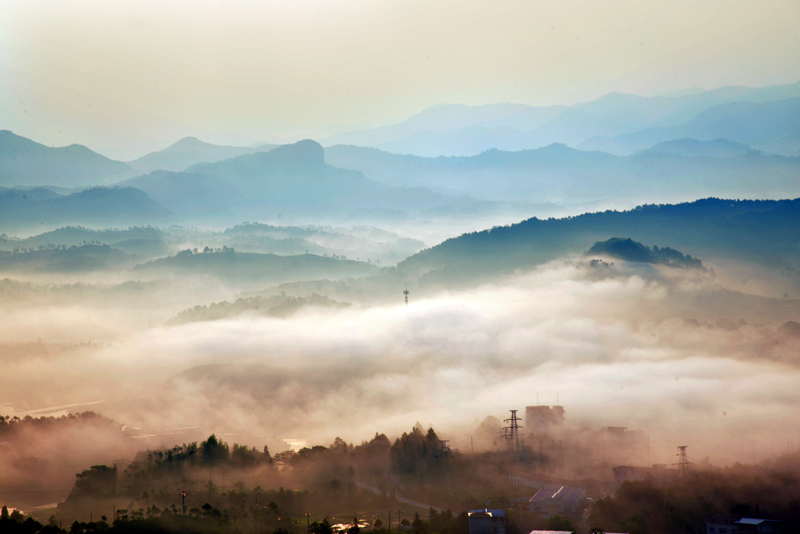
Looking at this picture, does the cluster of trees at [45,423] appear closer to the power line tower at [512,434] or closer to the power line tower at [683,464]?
the power line tower at [512,434]

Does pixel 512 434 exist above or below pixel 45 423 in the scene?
below

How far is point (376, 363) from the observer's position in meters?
160

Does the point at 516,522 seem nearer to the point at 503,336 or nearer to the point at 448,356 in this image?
the point at 448,356

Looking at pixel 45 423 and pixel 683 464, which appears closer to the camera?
pixel 683 464

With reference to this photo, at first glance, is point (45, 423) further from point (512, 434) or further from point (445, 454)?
point (512, 434)

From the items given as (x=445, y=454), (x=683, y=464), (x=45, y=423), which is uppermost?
(x=45, y=423)

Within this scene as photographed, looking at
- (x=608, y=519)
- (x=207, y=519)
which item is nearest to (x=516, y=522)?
(x=608, y=519)

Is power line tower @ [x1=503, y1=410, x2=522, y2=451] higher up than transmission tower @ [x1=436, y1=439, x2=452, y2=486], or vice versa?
power line tower @ [x1=503, y1=410, x2=522, y2=451]

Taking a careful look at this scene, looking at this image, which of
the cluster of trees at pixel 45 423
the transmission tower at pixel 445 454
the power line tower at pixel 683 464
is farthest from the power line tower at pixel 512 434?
the cluster of trees at pixel 45 423

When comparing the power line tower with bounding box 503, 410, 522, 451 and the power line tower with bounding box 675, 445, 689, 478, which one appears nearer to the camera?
the power line tower with bounding box 675, 445, 689, 478

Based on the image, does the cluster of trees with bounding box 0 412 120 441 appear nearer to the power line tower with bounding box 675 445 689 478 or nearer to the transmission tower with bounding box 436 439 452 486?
the transmission tower with bounding box 436 439 452 486

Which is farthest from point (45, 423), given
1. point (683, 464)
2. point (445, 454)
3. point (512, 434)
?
point (683, 464)

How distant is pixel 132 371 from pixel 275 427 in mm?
71165

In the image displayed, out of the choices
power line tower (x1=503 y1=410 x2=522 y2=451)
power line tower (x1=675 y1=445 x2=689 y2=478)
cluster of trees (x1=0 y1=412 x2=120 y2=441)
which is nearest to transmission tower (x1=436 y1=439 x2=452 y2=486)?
power line tower (x1=503 y1=410 x2=522 y2=451)
